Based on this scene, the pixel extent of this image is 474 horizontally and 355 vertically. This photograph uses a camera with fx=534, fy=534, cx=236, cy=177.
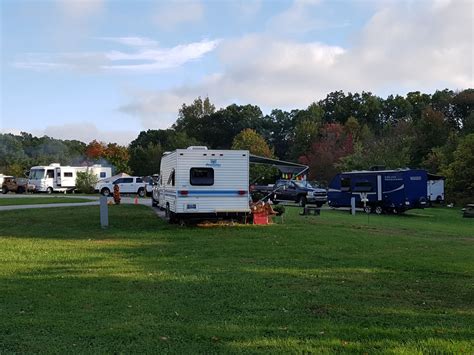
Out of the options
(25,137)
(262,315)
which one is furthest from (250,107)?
(262,315)

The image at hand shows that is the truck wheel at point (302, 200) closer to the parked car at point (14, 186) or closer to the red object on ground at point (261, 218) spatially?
the red object on ground at point (261, 218)

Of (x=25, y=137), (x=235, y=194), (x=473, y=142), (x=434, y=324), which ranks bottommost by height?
(x=434, y=324)

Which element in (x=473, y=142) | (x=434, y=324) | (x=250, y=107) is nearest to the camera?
(x=434, y=324)

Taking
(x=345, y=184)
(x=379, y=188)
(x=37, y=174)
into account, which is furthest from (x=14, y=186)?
(x=379, y=188)

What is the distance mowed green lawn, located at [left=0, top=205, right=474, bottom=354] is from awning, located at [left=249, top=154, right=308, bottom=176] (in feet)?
21.7

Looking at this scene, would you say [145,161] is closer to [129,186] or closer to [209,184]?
[129,186]

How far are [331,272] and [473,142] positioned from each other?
35.5 metres

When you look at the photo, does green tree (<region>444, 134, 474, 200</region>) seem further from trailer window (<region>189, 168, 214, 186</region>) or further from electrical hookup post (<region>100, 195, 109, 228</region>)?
electrical hookup post (<region>100, 195, 109, 228</region>)

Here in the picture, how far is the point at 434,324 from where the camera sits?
19.8 ft

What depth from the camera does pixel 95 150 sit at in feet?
272

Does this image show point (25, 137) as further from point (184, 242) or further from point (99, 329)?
point (99, 329)

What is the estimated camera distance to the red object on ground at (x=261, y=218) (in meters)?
19.1

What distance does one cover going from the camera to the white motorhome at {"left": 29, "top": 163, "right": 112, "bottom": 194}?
Result: 49.2 metres

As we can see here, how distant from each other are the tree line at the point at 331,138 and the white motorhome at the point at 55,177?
648 inches
